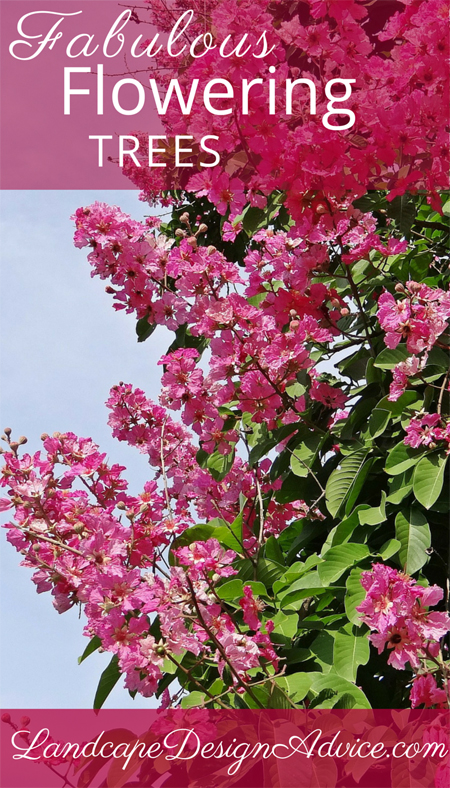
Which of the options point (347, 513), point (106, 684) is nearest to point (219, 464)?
point (347, 513)

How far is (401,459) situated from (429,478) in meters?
0.11

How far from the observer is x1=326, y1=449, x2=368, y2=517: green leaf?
1719 millimetres

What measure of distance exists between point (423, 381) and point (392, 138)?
0.55 m

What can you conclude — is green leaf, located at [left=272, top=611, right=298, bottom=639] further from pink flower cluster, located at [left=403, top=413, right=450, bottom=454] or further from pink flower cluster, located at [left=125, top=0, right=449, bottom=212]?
pink flower cluster, located at [left=125, top=0, right=449, bottom=212]

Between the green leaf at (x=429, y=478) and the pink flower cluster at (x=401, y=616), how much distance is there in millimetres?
247

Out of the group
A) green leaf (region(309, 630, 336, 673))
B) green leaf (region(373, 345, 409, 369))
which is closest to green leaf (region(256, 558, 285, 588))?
green leaf (region(309, 630, 336, 673))

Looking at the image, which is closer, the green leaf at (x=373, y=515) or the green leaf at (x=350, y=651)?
the green leaf at (x=350, y=651)

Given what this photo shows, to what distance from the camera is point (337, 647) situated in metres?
1.41

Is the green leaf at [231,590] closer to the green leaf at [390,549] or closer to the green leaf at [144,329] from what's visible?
the green leaf at [390,549]

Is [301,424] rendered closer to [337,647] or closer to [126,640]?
[337,647]

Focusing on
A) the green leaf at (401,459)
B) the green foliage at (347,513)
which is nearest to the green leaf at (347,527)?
the green foliage at (347,513)

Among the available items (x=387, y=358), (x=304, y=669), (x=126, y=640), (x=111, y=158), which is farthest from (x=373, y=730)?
(x=111, y=158)

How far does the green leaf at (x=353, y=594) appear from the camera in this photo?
140 centimetres

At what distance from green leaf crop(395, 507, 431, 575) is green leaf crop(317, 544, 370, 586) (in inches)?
3.1
